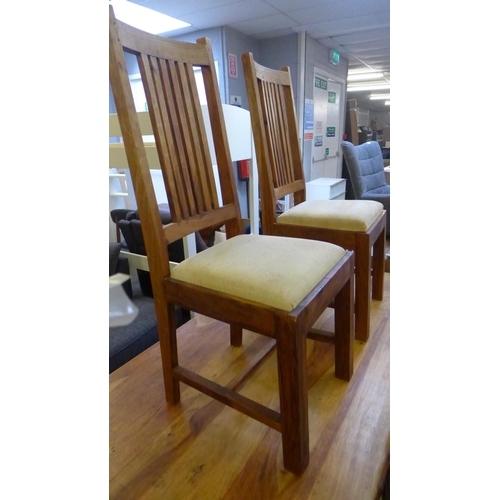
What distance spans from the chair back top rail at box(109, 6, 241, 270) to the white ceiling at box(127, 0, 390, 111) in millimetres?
2371

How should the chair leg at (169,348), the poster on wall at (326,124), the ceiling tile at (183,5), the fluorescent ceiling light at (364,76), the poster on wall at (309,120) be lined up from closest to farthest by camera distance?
1. the chair leg at (169,348)
2. the ceiling tile at (183,5)
3. the poster on wall at (309,120)
4. the poster on wall at (326,124)
5. the fluorescent ceiling light at (364,76)

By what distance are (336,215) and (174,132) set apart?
0.62 m

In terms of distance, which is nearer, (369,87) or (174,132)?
(174,132)

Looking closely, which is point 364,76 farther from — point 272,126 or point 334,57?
point 272,126

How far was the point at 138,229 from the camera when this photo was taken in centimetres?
158

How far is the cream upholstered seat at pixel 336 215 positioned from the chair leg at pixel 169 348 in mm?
615

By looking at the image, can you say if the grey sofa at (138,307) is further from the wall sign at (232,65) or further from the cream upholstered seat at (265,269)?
the wall sign at (232,65)

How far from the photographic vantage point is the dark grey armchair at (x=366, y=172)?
3.05 m

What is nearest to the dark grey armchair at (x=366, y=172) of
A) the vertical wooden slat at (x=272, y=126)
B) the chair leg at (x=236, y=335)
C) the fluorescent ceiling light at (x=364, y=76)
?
the vertical wooden slat at (x=272, y=126)

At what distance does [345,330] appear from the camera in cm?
100

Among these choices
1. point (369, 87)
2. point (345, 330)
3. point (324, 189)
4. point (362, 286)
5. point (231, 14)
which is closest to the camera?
point (345, 330)

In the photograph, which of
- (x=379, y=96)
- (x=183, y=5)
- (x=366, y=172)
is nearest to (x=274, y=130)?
(x=366, y=172)

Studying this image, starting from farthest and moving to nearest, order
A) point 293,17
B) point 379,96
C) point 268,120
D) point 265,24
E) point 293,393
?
point 379,96 < point 265,24 < point 293,17 < point 268,120 < point 293,393
